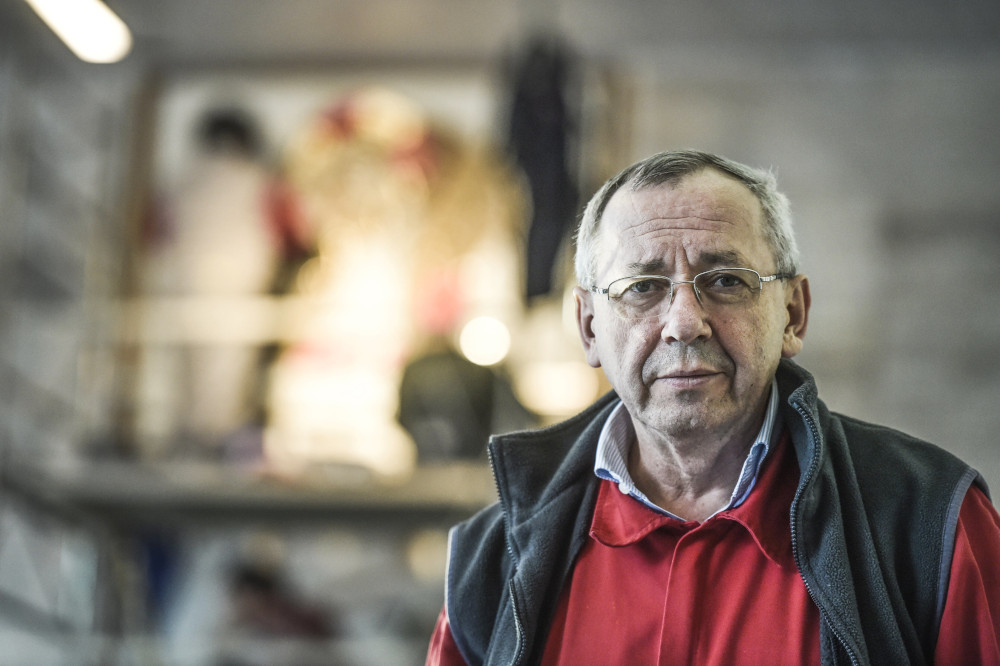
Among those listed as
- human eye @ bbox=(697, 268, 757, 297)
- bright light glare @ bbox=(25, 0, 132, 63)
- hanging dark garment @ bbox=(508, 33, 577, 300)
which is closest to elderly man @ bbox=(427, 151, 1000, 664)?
human eye @ bbox=(697, 268, 757, 297)

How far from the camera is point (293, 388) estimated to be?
5273 mm

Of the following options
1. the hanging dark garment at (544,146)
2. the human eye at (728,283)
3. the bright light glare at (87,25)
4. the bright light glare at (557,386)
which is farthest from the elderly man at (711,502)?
the bright light glare at (557,386)

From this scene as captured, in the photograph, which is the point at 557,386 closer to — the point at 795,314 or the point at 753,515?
the point at 795,314

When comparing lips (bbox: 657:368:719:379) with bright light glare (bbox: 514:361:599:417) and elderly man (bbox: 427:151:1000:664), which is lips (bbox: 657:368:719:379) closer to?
elderly man (bbox: 427:151:1000:664)

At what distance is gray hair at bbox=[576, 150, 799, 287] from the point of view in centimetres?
150

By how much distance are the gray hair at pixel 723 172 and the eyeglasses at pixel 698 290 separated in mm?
58

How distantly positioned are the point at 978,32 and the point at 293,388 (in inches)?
153

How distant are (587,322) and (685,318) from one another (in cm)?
27

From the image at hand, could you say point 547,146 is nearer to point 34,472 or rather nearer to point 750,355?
point 34,472

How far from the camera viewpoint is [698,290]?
144 cm

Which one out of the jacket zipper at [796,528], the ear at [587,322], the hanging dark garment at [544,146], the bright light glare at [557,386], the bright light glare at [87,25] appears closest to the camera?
the jacket zipper at [796,528]

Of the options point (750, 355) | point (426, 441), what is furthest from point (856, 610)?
point (426, 441)

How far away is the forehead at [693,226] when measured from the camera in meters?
1.44

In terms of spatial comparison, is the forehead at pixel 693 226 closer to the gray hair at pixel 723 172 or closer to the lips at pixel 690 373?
the gray hair at pixel 723 172
